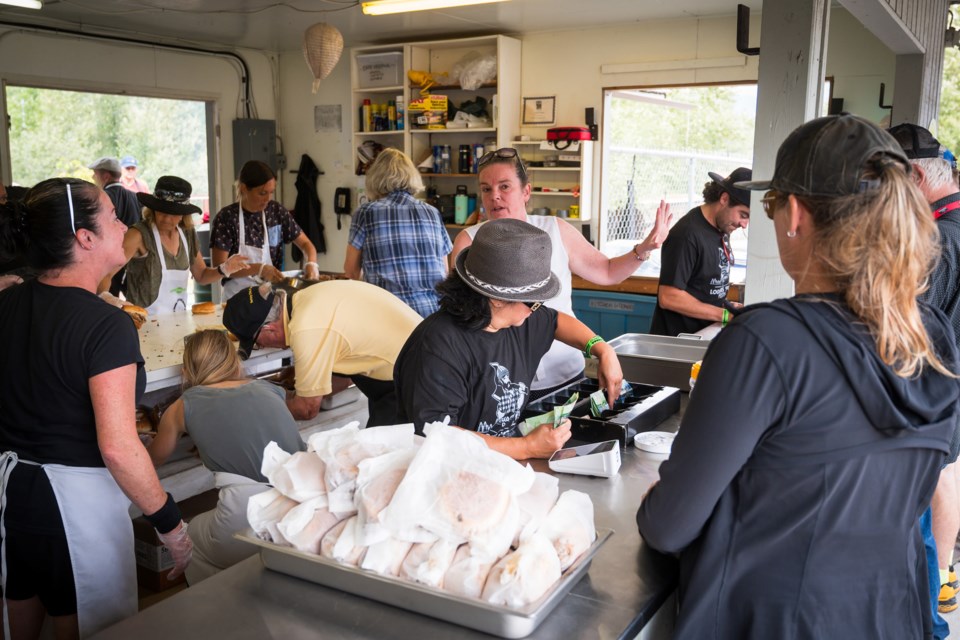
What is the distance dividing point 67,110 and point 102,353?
6884 millimetres

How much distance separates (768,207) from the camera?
1410 mm

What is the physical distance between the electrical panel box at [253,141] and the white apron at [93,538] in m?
6.82

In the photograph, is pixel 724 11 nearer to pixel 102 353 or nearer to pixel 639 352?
pixel 639 352

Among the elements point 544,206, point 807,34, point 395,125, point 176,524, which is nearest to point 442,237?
point 807,34

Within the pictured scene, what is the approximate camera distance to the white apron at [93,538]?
6.84ft

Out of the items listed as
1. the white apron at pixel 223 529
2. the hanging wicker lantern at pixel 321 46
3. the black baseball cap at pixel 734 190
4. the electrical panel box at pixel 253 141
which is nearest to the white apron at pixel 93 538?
the white apron at pixel 223 529

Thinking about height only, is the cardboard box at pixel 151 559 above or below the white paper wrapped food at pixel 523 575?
below

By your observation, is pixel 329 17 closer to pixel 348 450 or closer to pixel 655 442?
pixel 655 442

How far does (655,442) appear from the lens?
2186mm

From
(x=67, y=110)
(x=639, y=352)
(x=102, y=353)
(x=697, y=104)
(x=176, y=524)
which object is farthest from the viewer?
(x=697, y=104)

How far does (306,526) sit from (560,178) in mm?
6032

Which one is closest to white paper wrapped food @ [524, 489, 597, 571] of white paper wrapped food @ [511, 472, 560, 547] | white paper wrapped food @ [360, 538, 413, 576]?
white paper wrapped food @ [511, 472, 560, 547]

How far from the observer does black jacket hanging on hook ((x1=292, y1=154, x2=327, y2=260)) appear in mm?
8641

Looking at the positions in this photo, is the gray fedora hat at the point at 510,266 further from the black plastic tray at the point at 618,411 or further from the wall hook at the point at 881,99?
the wall hook at the point at 881,99
